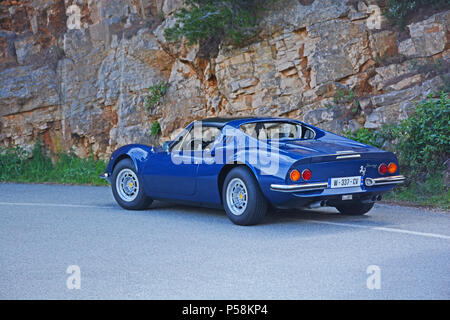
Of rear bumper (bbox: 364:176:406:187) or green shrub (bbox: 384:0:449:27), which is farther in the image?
green shrub (bbox: 384:0:449:27)

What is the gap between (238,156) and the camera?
Answer: 25.5ft

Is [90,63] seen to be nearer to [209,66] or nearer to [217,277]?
[209,66]

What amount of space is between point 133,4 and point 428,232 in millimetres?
14237

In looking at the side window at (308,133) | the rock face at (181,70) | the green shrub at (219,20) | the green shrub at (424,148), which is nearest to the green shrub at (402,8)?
the rock face at (181,70)

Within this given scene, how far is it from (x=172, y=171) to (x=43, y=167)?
10173 mm

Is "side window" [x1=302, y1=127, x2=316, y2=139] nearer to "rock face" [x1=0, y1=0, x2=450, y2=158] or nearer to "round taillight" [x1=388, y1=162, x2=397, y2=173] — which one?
"round taillight" [x1=388, y1=162, x2=397, y2=173]

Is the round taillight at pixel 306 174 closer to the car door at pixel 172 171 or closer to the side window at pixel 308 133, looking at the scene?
the side window at pixel 308 133

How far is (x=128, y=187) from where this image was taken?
9703mm

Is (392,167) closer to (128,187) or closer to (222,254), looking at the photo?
(222,254)

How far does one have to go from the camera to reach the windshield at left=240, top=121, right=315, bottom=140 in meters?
8.34

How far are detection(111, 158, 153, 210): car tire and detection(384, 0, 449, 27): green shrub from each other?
23.5ft

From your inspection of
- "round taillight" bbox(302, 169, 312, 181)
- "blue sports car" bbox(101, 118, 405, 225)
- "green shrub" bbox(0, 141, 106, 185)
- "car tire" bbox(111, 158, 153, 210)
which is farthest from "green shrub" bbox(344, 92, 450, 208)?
"green shrub" bbox(0, 141, 106, 185)

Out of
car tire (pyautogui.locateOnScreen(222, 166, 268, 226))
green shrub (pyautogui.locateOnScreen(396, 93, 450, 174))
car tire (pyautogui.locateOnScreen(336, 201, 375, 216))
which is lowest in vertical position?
car tire (pyautogui.locateOnScreen(336, 201, 375, 216))

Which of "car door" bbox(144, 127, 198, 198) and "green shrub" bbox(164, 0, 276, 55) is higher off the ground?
"green shrub" bbox(164, 0, 276, 55)
